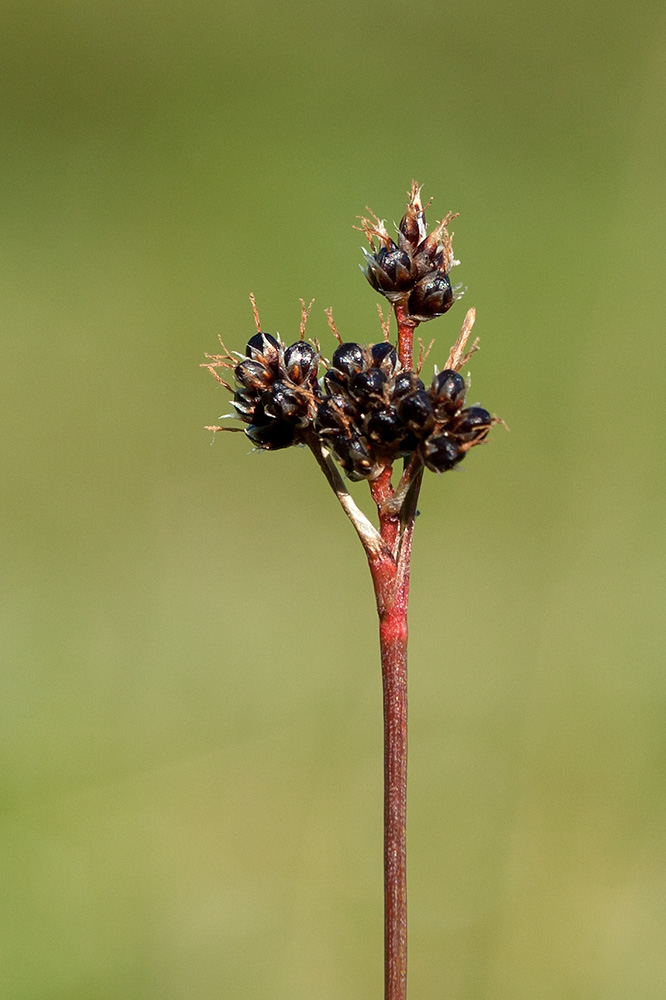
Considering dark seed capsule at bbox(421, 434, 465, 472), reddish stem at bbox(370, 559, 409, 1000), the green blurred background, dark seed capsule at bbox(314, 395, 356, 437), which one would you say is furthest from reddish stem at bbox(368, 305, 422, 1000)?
the green blurred background

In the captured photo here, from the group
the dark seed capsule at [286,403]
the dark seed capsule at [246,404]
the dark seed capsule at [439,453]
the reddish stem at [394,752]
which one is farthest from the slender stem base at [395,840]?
the dark seed capsule at [246,404]

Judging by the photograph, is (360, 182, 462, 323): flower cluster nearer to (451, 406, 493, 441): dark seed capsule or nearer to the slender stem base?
(451, 406, 493, 441): dark seed capsule

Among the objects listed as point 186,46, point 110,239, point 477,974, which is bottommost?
point 477,974

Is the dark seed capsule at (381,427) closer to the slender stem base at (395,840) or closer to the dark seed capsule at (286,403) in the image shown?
the dark seed capsule at (286,403)

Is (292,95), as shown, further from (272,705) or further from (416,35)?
(272,705)

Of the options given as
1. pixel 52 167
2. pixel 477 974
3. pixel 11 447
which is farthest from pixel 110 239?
pixel 477 974

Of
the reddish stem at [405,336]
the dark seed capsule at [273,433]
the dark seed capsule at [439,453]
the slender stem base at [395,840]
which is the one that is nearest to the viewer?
the slender stem base at [395,840]

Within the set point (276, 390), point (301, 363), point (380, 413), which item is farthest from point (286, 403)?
point (380, 413)
